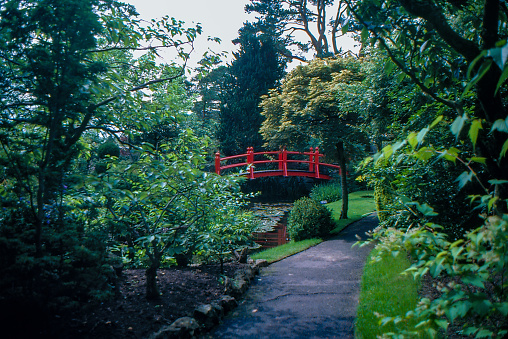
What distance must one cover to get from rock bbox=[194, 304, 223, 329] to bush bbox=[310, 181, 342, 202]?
45.7ft

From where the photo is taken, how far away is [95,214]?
3.26 m

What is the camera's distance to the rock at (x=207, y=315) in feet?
13.6

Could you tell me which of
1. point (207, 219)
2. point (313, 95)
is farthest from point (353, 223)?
point (207, 219)

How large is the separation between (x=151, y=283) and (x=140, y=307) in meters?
0.32

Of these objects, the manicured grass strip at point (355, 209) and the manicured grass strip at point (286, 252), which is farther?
the manicured grass strip at point (355, 209)

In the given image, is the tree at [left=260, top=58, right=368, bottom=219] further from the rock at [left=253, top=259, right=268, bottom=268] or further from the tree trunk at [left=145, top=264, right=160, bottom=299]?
the tree trunk at [left=145, top=264, right=160, bottom=299]

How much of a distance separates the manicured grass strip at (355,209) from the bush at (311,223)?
0.40 metres

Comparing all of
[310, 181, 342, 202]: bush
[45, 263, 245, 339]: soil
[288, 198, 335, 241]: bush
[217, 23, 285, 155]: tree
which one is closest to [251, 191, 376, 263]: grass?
[288, 198, 335, 241]: bush

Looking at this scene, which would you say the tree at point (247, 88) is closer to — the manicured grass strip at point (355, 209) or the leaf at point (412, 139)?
the manicured grass strip at point (355, 209)

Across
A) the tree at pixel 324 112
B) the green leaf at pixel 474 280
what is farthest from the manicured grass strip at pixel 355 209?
the green leaf at pixel 474 280

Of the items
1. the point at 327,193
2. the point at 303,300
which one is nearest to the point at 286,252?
the point at 303,300

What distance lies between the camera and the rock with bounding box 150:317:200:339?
140 inches

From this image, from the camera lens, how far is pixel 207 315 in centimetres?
421

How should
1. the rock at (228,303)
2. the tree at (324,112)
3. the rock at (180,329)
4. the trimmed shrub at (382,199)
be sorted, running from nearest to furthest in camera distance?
1. the rock at (180,329)
2. the rock at (228,303)
3. the trimmed shrub at (382,199)
4. the tree at (324,112)
